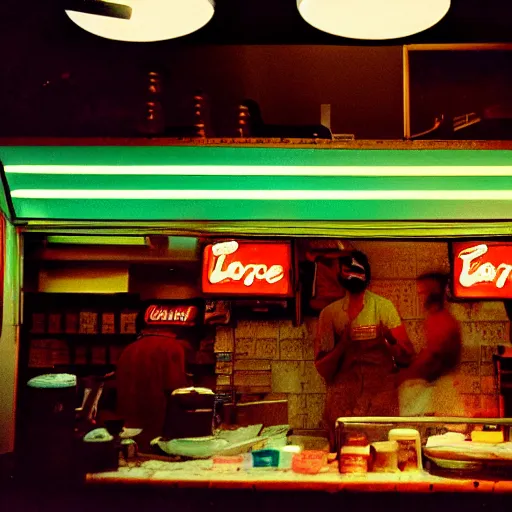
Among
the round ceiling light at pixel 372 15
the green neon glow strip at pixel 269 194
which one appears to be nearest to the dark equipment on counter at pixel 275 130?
the green neon glow strip at pixel 269 194

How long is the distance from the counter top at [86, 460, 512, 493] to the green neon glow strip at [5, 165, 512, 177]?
2.05m

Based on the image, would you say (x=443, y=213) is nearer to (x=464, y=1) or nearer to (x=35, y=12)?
(x=464, y=1)

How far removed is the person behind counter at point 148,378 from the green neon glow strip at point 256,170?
260 centimetres

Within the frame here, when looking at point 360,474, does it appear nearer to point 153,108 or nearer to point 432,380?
point 153,108

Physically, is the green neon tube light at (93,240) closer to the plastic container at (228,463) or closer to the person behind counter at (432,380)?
the plastic container at (228,463)

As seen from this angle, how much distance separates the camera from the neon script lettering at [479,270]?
4.59 m

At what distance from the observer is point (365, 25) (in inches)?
112

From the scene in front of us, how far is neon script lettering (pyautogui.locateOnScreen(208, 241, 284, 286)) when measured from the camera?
4.63 metres

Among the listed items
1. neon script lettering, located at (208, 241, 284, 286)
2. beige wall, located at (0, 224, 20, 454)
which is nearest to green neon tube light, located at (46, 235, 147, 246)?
beige wall, located at (0, 224, 20, 454)

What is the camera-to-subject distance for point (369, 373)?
19.5 feet

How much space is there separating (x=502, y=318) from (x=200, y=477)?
457 cm

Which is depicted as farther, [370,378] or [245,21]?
[370,378]

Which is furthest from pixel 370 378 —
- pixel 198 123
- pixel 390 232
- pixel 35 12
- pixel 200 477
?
pixel 35 12

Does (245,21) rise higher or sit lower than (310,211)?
higher
